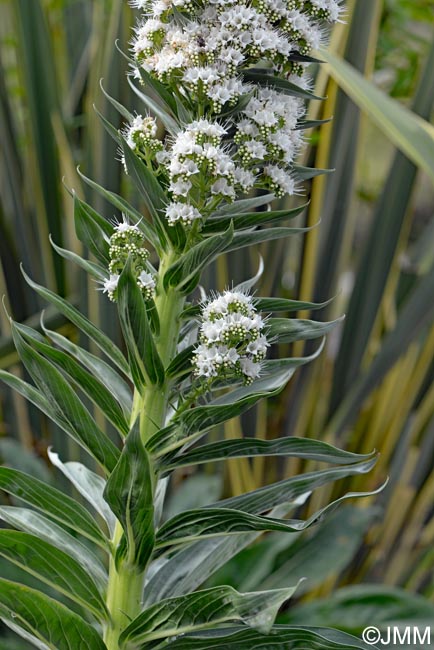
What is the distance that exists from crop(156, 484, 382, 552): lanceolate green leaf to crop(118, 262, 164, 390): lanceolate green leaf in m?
0.10

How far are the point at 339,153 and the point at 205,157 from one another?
3.43 ft

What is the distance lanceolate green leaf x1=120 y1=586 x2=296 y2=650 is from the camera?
0.56 m

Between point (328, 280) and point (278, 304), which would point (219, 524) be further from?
point (328, 280)

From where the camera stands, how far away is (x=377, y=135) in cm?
229

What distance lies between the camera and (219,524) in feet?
2.01

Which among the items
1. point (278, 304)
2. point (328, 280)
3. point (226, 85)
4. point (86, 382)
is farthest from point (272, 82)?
point (328, 280)

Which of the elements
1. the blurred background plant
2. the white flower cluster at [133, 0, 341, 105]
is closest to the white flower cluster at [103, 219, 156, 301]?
the white flower cluster at [133, 0, 341, 105]

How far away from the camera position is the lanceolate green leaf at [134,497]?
1.85ft

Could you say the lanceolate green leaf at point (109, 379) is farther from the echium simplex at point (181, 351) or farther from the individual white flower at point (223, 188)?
the individual white flower at point (223, 188)

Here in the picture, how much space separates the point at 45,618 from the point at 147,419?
0.16 metres

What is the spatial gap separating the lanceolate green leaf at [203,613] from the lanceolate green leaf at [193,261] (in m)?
0.22

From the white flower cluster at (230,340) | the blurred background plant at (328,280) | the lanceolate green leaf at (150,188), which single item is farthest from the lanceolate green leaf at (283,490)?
the blurred background plant at (328,280)

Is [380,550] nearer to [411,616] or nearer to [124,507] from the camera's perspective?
[411,616]

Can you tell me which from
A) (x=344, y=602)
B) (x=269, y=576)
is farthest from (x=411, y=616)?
(x=269, y=576)
